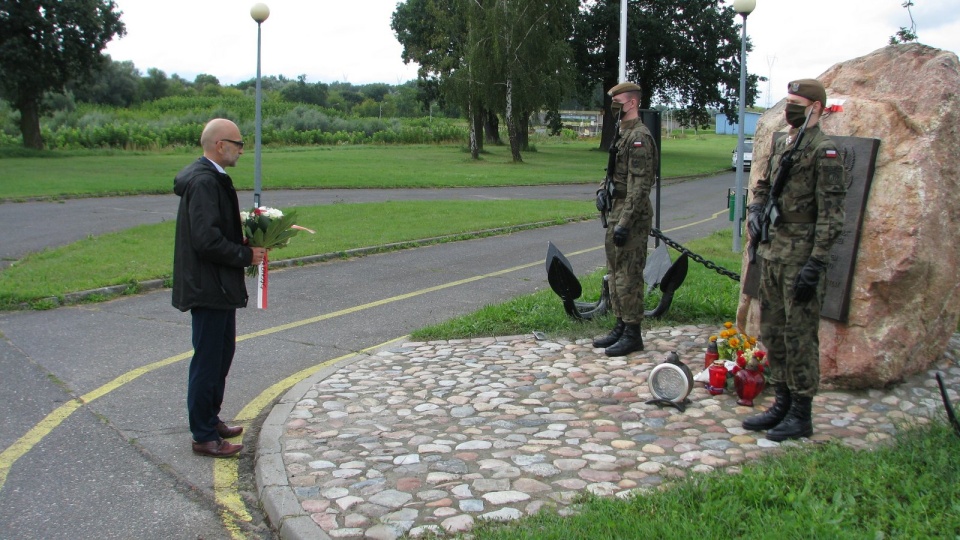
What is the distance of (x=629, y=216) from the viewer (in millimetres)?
6754

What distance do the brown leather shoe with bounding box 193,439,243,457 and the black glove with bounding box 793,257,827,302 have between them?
11.5 ft

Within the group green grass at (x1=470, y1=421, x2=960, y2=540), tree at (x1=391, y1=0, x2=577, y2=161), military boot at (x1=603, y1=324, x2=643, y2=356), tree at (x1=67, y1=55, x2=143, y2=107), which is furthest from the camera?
tree at (x1=67, y1=55, x2=143, y2=107)

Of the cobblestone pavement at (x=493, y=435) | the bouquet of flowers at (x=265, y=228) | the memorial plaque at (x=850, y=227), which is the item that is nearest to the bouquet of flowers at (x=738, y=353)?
the cobblestone pavement at (x=493, y=435)

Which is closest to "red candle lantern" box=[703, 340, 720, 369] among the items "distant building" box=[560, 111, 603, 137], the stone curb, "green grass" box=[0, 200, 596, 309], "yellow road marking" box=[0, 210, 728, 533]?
the stone curb

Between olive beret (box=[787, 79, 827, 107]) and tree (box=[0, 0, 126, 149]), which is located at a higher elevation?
tree (box=[0, 0, 126, 149])

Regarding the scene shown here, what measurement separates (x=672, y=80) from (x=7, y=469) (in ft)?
171

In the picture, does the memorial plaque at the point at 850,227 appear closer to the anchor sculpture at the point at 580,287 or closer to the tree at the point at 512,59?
the anchor sculpture at the point at 580,287

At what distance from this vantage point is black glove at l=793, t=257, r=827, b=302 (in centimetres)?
490

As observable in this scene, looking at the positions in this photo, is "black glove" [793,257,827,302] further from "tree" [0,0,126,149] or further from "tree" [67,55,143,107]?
"tree" [67,55,143,107]

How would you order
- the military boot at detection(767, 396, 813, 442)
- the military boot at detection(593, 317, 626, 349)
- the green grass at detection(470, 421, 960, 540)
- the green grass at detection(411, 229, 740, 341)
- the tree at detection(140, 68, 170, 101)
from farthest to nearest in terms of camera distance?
1. the tree at detection(140, 68, 170, 101)
2. the green grass at detection(411, 229, 740, 341)
3. the military boot at detection(593, 317, 626, 349)
4. the military boot at detection(767, 396, 813, 442)
5. the green grass at detection(470, 421, 960, 540)

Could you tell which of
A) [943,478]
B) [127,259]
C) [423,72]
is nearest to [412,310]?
[127,259]

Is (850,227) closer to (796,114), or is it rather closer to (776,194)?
(776,194)

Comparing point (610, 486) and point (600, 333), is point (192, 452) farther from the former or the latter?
point (600, 333)

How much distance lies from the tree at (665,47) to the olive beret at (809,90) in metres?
44.8
